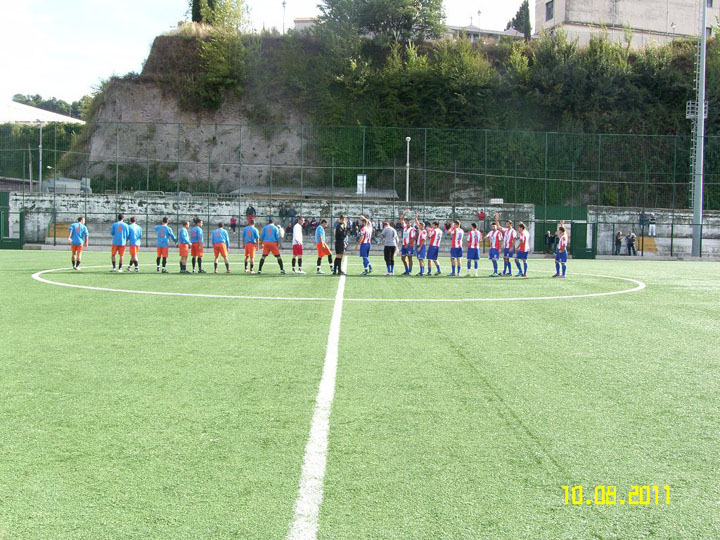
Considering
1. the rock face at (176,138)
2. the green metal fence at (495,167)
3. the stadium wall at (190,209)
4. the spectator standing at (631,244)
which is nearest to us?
the spectator standing at (631,244)

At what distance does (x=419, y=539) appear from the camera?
3.28m

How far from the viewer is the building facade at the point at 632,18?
70500mm

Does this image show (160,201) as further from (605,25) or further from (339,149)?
(605,25)

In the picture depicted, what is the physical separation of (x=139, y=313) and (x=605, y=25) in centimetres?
6902

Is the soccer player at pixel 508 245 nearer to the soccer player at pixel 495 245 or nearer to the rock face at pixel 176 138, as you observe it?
the soccer player at pixel 495 245

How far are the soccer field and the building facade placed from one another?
67.4 metres

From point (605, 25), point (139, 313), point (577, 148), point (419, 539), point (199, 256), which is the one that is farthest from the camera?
point (605, 25)

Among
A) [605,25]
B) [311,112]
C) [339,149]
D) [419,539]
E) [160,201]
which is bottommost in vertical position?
[419,539]

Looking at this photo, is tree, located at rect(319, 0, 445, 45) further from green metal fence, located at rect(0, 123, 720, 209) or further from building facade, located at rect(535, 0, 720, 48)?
green metal fence, located at rect(0, 123, 720, 209)

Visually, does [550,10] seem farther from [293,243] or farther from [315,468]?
[315,468]

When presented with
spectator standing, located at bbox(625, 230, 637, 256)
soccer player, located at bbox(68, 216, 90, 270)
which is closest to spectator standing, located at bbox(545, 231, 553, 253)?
spectator standing, located at bbox(625, 230, 637, 256)

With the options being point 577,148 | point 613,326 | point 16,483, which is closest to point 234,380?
point 16,483

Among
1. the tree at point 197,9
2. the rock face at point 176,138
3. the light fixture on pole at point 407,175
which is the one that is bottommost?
the light fixture on pole at point 407,175

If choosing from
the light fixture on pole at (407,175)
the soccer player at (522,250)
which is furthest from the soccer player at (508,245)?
the light fixture on pole at (407,175)
